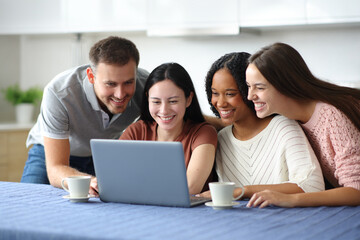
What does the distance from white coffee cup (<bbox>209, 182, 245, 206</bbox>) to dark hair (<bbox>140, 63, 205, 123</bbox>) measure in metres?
0.64

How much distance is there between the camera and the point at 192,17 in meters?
3.98

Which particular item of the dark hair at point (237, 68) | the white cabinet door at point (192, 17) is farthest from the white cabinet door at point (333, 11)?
the dark hair at point (237, 68)

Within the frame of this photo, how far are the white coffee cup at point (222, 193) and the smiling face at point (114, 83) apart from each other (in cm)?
84

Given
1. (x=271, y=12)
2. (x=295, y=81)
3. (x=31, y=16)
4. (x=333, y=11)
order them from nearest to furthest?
1. (x=295, y=81)
2. (x=333, y=11)
3. (x=271, y=12)
4. (x=31, y=16)

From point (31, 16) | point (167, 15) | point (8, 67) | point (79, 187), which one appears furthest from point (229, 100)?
point (8, 67)

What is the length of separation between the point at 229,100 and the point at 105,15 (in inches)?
94.2

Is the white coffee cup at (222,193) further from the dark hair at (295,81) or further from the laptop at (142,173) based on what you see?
the dark hair at (295,81)

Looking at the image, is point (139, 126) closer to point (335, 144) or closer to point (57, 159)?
point (57, 159)

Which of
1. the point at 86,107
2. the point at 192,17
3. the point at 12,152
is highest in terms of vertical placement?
the point at 192,17

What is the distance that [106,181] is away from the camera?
5.94 ft

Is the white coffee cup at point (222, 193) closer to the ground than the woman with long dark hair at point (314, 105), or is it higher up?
closer to the ground

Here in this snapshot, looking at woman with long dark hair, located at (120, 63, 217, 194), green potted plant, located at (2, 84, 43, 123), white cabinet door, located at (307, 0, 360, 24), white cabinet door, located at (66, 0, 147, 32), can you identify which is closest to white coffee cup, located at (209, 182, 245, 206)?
woman with long dark hair, located at (120, 63, 217, 194)

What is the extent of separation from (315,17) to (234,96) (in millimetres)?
1706

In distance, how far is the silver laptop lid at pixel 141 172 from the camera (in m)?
1.69
